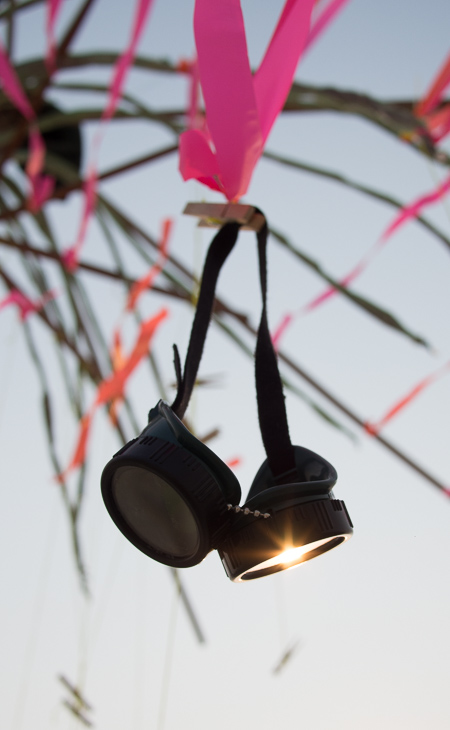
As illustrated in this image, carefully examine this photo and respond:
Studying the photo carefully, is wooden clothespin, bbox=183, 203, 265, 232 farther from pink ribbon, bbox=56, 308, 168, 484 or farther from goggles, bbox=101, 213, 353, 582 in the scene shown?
pink ribbon, bbox=56, 308, 168, 484

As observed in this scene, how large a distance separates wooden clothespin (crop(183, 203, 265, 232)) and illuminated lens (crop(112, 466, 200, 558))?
0.48 feet

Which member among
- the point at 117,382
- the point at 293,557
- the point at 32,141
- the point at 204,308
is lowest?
the point at 293,557

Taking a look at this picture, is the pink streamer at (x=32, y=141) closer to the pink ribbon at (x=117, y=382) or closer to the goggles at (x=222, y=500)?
the pink ribbon at (x=117, y=382)

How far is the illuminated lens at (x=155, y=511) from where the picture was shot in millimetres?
276

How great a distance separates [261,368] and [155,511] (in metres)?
0.09

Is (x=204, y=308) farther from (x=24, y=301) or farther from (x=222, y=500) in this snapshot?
(x=24, y=301)

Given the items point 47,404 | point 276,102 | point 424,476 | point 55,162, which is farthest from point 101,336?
point 276,102

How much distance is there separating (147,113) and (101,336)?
301mm

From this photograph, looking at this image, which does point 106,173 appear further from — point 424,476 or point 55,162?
point 424,476

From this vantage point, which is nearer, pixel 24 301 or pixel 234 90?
pixel 234 90

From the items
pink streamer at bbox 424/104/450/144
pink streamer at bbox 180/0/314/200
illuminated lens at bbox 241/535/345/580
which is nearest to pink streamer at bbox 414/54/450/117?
pink streamer at bbox 424/104/450/144

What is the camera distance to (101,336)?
0.88m

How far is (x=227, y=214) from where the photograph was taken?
0.35m

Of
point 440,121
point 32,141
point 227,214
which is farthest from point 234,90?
point 32,141
